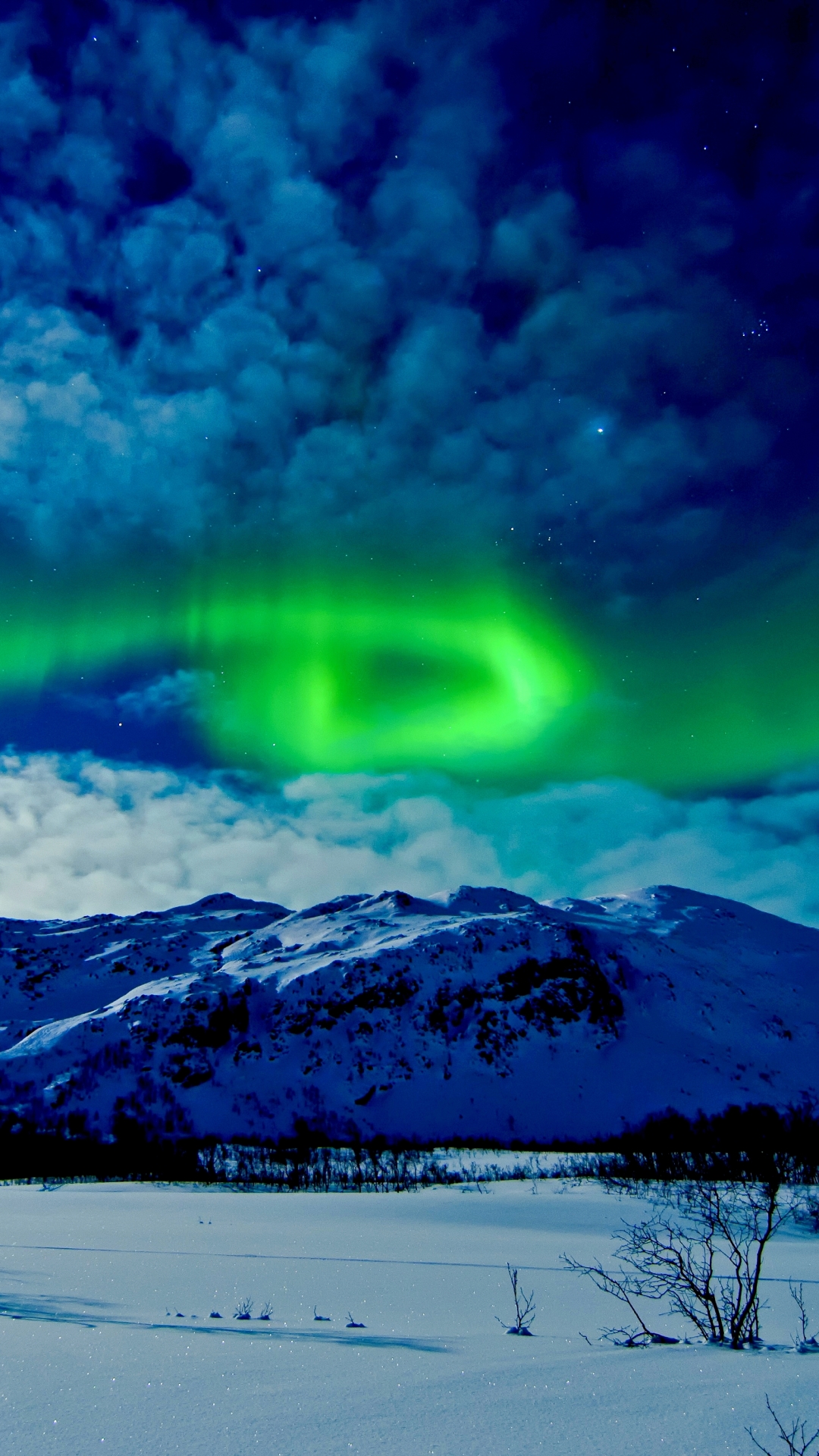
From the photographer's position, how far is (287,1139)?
118250mm

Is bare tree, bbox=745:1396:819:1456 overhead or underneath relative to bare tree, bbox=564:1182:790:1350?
overhead

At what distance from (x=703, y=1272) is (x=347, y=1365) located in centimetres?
621

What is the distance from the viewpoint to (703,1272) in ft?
33.4

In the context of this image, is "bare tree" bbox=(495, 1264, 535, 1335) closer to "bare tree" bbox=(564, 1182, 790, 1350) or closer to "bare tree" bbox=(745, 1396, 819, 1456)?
"bare tree" bbox=(564, 1182, 790, 1350)

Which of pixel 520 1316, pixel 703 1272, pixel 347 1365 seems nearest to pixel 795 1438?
pixel 347 1365

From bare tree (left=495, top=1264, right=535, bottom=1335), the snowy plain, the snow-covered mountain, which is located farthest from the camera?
the snow-covered mountain

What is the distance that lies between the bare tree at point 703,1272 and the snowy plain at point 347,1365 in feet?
1.42

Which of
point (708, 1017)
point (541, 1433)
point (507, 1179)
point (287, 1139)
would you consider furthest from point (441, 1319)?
point (708, 1017)

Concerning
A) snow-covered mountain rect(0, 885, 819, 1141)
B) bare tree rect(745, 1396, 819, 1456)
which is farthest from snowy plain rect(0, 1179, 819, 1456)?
snow-covered mountain rect(0, 885, 819, 1141)

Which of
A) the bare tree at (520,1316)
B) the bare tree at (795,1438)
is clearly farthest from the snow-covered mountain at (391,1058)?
the bare tree at (795,1438)

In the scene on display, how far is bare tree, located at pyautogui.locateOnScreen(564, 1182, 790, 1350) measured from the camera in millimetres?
7500

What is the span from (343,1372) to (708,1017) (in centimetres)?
21125

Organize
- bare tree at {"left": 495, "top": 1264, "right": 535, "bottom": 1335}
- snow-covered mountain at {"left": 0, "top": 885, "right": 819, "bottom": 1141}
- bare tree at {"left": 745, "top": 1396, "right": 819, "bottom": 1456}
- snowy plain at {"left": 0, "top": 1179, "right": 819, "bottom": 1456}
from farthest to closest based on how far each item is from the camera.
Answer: snow-covered mountain at {"left": 0, "top": 885, "right": 819, "bottom": 1141} → bare tree at {"left": 495, "top": 1264, "right": 535, "bottom": 1335} → snowy plain at {"left": 0, "top": 1179, "right": 819, "bottom": 1456} → bare tree at {"left": 745, "top": 1396, "right": 819, "bottom": 1456}

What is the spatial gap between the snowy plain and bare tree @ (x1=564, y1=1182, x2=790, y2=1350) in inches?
17.1
